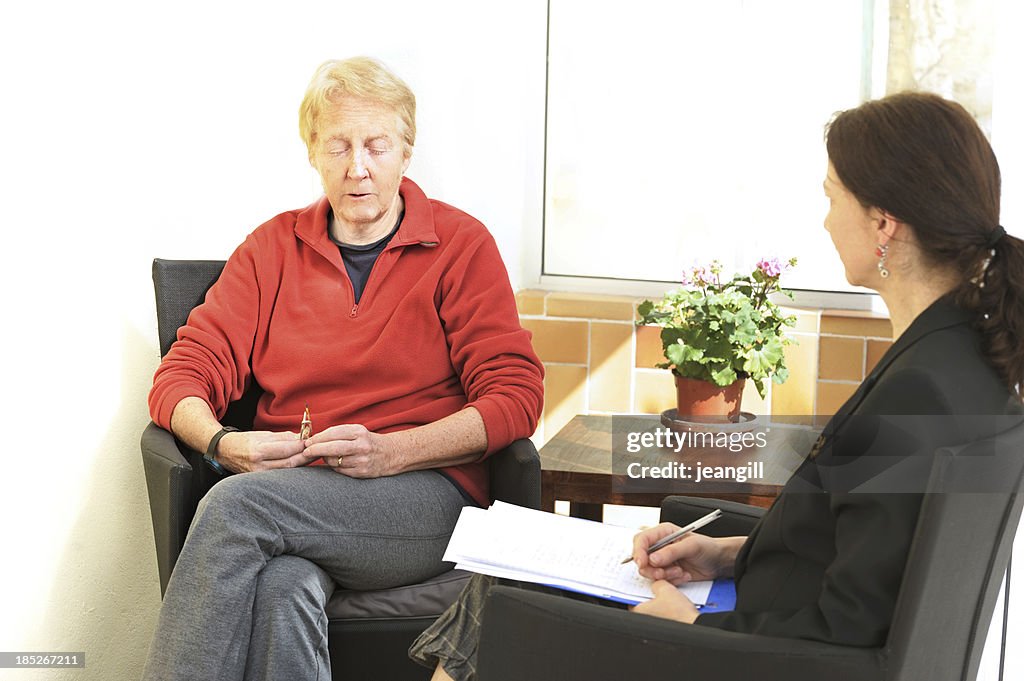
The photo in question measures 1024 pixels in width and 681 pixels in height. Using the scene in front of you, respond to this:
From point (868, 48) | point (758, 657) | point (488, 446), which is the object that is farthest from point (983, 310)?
point (868, 48)

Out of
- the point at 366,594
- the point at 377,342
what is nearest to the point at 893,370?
Answer: the point at 366,594

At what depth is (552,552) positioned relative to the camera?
1.46 metres

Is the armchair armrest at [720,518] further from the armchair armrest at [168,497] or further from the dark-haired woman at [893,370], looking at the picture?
the armchair armrest at [168,497]

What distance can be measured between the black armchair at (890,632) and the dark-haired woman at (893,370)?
3 centimetres

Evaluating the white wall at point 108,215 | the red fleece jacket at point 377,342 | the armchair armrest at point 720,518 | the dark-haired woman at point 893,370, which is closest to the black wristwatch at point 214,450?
the red fleece jacket at point 377,342

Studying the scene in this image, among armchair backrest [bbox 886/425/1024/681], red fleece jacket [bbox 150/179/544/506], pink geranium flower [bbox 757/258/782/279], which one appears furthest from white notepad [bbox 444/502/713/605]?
pink geranium flower [bbox 757/258/782/279]

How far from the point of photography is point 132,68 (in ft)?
6.95

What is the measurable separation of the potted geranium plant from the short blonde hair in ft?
2.66

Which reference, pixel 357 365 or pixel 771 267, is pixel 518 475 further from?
pixel 771 267

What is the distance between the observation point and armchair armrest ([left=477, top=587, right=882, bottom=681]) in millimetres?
1128

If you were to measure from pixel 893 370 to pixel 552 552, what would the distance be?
54 centimetres

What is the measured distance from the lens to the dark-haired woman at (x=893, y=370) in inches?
44.0

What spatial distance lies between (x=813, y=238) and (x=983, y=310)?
2.04 m

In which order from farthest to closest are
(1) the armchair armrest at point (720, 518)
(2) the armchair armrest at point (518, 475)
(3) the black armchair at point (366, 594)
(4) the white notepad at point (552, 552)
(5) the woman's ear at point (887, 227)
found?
(2) the armchair armrest at point (518, 475) < (3) the black armchair at point (366, 594) < (1) the armchair armrest at point (720, 518) < (4) the white notepad at point (552, 552) < (5) the woman's ear at point (887, 227)
